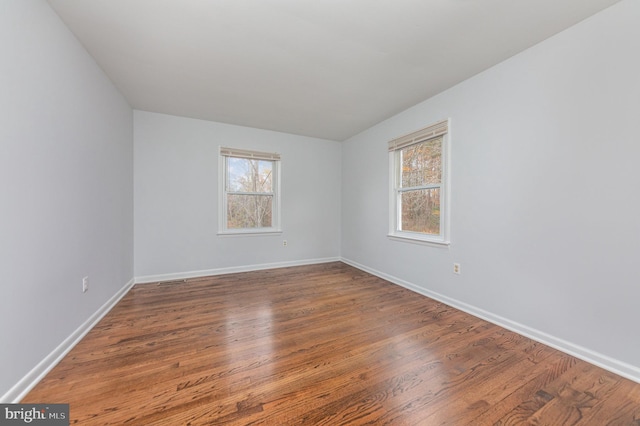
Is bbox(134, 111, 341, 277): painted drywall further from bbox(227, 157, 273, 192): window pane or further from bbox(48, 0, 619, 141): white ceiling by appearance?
bbox(48, 0, 619, 141): white ceiling

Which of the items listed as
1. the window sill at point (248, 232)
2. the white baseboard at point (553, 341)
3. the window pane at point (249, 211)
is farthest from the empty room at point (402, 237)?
the window pane at point (249, 211)

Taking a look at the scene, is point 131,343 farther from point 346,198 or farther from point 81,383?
point 346,198

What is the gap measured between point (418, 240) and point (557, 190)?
146cm

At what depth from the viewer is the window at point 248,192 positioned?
3.96 m

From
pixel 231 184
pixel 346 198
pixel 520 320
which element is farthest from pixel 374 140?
pixel 520 320

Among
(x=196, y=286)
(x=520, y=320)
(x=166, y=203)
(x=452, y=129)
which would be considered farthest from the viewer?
(x=166, y=203)

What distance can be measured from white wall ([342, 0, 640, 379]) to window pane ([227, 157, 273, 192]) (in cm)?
286

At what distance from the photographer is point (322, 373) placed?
158 centimetres

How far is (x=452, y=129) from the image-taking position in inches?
106

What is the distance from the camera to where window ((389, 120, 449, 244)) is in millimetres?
2836

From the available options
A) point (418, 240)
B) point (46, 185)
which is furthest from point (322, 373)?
point (46, 185)

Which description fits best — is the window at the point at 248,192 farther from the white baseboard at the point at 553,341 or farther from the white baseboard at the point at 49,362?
the white baseboard at the point at 553,341

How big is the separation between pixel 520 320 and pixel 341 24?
2.92 m

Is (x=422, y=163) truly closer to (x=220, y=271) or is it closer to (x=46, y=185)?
(x=220, y=271)
